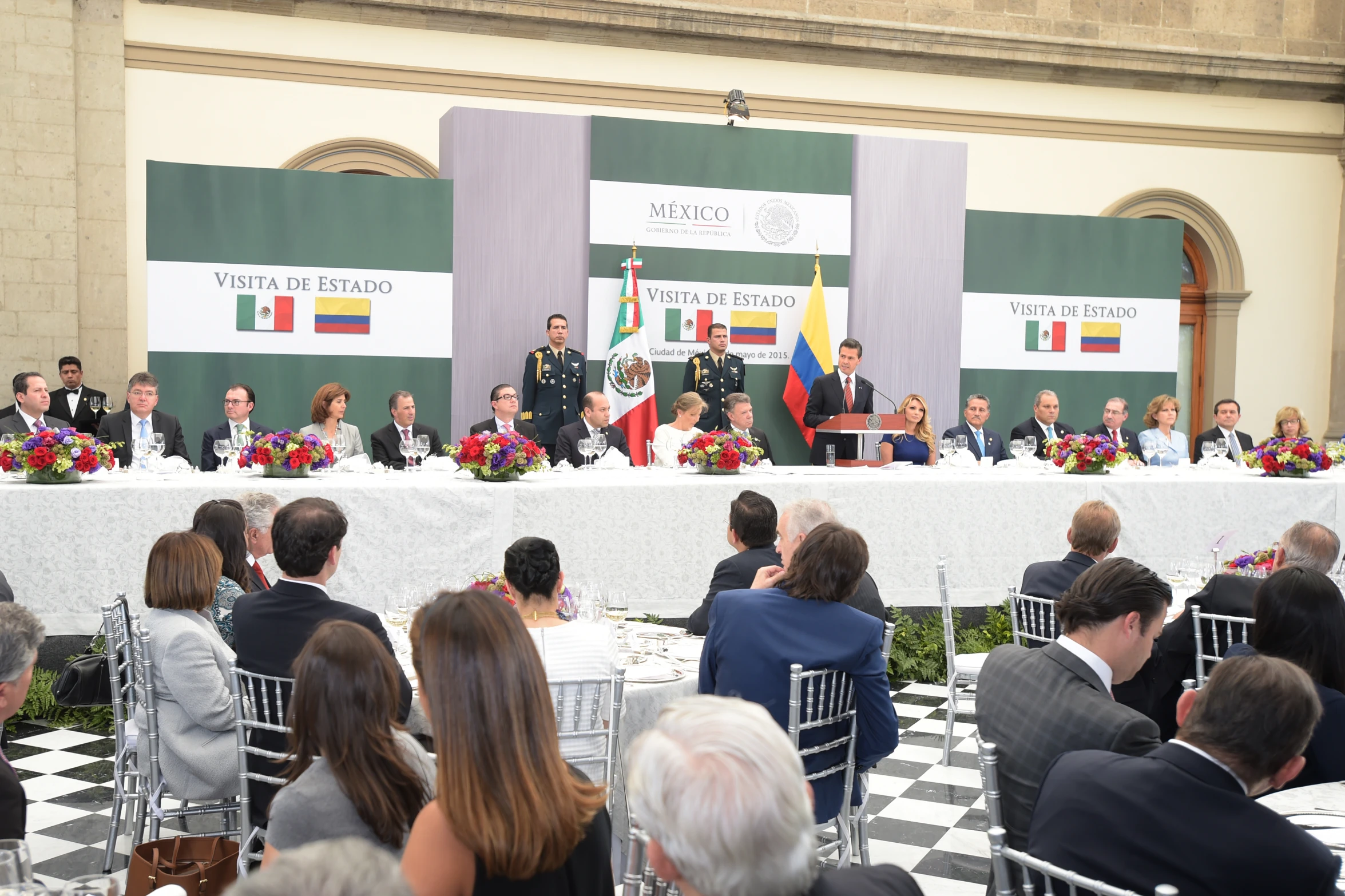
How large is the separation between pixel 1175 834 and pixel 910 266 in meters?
8.26

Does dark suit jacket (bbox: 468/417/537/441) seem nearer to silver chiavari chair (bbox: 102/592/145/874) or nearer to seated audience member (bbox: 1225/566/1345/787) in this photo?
silver chiavari chair (bbox: 102/592/145/874)

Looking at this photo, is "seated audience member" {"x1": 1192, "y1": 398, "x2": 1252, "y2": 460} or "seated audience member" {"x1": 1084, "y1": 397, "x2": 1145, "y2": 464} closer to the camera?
"seated audience member" {"x1": 1084, "y1": 397, "x2": 1145, "y2": 464}

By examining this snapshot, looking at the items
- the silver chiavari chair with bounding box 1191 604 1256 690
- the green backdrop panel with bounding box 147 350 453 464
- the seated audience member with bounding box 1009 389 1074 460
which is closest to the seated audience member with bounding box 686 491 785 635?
the silver chiavari chair with bounding box 1191 604 1256 690

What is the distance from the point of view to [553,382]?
8742mm

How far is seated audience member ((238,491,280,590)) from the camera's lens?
4117 mm

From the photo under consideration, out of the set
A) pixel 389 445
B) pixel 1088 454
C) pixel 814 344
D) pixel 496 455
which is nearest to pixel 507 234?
pixel 389 445

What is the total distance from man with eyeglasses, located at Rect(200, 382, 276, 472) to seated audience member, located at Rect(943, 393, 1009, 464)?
4947 mm

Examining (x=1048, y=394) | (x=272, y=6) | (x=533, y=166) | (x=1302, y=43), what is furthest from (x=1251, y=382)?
(x=272, y=6)

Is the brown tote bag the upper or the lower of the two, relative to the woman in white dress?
lower

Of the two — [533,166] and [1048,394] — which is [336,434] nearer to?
[533,166]

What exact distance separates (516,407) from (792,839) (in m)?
6.93

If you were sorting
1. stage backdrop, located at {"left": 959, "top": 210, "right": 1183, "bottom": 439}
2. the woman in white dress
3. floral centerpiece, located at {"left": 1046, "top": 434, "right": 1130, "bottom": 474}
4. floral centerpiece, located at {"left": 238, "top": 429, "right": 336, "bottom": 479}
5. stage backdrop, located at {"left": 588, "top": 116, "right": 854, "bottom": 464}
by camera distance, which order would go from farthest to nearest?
stage backdrop, located at {"left": 959, "top": 210, "right": 1183, "bottom": 439}
stage backdrop, located at {"left": 588, "top": 116, "right": 854, "bottom": 464}
the woman in white dress
floral centerpiece, located at {"left": 1046, "top": 434, "right": 1130, "bottom": 474}
floral centerpiece, located at {"left": 238, "top": 429, "right": 336, "bottom": 479}

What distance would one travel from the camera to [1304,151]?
517 inches

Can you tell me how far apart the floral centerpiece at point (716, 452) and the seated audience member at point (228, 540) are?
3.09m
